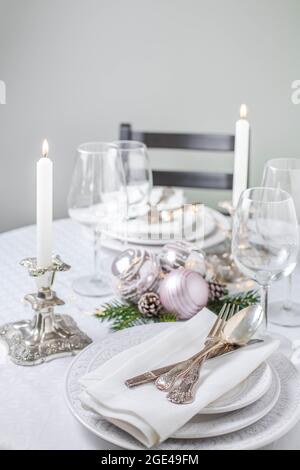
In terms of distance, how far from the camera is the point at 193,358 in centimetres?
79

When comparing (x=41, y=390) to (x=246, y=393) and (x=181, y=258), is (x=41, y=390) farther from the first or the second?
(x=181, y=258)

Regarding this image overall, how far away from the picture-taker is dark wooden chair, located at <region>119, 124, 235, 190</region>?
1.90m

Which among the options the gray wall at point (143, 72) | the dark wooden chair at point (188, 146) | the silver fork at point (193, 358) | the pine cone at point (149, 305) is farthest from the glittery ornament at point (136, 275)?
the gray wall at point (143, 72)

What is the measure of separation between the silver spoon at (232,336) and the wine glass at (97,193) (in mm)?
325

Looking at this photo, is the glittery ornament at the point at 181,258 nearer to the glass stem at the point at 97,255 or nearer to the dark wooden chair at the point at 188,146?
the glass stem at the point at 97,255

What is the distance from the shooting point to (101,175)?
1132 millimetres

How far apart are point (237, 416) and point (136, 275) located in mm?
377

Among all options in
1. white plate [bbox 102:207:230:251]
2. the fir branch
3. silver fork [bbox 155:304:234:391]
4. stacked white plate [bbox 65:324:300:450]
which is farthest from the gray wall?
stacked white plate [bbox 65:324:300:450]

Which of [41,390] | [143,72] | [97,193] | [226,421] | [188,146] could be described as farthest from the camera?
[143,72]

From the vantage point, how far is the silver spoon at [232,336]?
2.39 feet

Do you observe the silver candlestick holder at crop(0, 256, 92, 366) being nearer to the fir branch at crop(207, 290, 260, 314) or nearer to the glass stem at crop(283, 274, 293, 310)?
the fir branch at crop(207, 290, 260, 314)

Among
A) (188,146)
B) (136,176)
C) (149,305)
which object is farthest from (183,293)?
(188,146)
